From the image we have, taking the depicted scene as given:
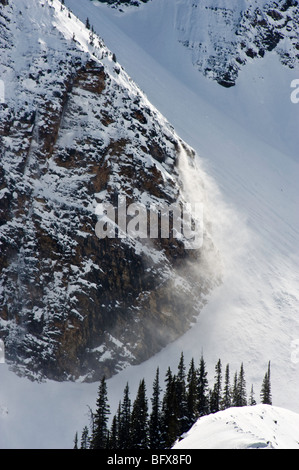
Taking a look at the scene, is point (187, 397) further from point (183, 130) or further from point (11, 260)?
point (183, 130)

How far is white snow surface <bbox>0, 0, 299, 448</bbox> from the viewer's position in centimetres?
8200

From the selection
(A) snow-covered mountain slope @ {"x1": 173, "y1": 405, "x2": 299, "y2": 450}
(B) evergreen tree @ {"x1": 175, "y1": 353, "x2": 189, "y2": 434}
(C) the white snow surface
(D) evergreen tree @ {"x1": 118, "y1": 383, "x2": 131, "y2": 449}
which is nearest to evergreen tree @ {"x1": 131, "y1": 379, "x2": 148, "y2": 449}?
(D) evergreen tree @ {"x1": 118, "y1": 383, "x2": 131, "y2": 449}

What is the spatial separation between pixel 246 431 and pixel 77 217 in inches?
2116

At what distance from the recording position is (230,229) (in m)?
109

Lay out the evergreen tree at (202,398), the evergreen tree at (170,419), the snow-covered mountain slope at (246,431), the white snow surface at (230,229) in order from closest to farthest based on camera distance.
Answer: the snow-covered mountain slope at (246,431) < the evergreen tree at (170,419) < the evergreen tree at (202,398) < the white snow surface at (230,229)

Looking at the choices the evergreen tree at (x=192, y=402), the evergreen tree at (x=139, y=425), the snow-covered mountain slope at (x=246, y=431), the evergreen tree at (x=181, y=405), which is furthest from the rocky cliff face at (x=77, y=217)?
the snow-covered mountain slope at (x=246, y=431)

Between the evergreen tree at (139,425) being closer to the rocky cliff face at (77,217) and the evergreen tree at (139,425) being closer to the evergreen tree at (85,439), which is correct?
the evergreen tree at (85,439)

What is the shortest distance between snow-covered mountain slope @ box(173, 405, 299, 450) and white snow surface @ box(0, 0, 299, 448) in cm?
15

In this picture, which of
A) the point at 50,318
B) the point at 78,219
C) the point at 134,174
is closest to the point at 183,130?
the point at 134,174

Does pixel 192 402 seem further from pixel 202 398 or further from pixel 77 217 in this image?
pixel 77 217

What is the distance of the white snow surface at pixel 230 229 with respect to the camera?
82000 millimetres

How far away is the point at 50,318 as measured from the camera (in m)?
88.8

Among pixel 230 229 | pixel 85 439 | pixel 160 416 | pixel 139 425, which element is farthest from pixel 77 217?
pixel 139 425

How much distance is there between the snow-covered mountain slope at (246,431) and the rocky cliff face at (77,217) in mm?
42086
